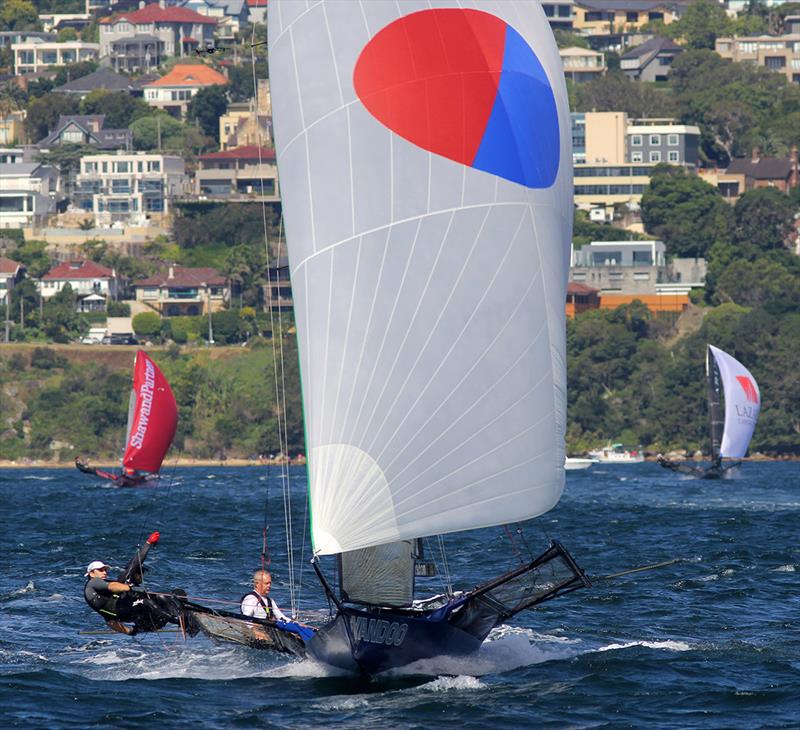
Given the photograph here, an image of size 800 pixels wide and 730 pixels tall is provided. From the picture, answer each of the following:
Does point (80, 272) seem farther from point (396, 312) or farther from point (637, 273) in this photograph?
point (396, 312)

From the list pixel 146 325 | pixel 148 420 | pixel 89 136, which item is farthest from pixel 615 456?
pixel 89 136

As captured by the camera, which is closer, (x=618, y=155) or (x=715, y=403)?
(x=715, y=403)

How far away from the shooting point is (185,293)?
142 m

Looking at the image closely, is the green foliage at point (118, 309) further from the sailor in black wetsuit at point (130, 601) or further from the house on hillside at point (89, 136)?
the sailor in black wetsuit at point (130, 601)

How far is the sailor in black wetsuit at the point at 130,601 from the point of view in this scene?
2162 cm

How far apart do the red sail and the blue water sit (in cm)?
2068

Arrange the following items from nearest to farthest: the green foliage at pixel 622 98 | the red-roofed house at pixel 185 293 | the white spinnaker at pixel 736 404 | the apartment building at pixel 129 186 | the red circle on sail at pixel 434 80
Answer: the red circle on sail at pixel 434 80 < the white spinnaker at pixel 736 404 < the red-roofed house at pixel 185 293 < the apartment building at pixel 129 186 < the green foliage at pixel 622 98

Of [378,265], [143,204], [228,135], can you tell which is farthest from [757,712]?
[228,135]

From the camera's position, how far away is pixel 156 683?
21688 mm

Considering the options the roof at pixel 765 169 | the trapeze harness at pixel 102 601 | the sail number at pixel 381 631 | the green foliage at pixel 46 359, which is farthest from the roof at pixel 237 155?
the sail number at pixel 381 631

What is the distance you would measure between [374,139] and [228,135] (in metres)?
173

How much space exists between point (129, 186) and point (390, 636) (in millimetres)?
156820

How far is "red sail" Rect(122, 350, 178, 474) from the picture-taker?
214 ft

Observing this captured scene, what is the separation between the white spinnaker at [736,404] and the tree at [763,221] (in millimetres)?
75793
